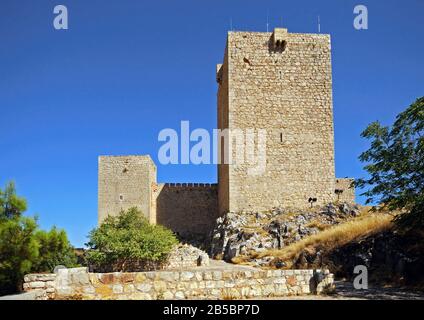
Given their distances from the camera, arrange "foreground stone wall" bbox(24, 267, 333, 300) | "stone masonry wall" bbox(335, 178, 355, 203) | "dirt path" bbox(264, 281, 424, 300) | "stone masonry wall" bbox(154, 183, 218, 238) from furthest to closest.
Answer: "stone masonry wall" bbox(154, 183, 218, 238) → "stone masonry wall" bbox(335, 178, 355, 203) → "dirt path" bbox(264, 281, 424, 300) → "foreground stone wall" bbox(24, 267, 333, 300)

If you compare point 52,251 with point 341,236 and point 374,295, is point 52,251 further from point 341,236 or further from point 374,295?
point 374,295

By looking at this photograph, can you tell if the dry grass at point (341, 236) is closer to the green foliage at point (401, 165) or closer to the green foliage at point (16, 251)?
the green foliage at point (401, 165)

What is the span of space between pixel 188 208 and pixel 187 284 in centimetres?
2402

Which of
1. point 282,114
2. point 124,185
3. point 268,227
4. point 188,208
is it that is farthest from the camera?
point 188,208

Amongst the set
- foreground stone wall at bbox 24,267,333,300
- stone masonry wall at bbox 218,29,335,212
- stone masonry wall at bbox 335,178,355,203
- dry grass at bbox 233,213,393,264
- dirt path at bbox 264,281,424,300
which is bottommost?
dirt path at bbox 264,281,424,300

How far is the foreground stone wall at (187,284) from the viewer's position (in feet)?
25.7

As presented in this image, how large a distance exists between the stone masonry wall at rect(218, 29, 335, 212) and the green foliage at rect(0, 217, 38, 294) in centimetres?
1093

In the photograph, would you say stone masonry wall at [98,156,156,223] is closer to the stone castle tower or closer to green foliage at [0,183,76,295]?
the stone castle tower

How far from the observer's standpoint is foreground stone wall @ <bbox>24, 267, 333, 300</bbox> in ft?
25.7

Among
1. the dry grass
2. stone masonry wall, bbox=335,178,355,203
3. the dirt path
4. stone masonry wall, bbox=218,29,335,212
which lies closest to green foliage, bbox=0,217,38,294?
the dry grass

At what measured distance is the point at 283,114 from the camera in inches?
1022

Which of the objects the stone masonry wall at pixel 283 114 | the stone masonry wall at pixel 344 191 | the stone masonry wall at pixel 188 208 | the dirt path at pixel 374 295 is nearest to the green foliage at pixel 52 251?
the stone masonry wall at pixel 283 114

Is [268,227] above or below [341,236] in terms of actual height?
above

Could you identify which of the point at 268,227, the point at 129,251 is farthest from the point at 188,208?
the point at 129,251
